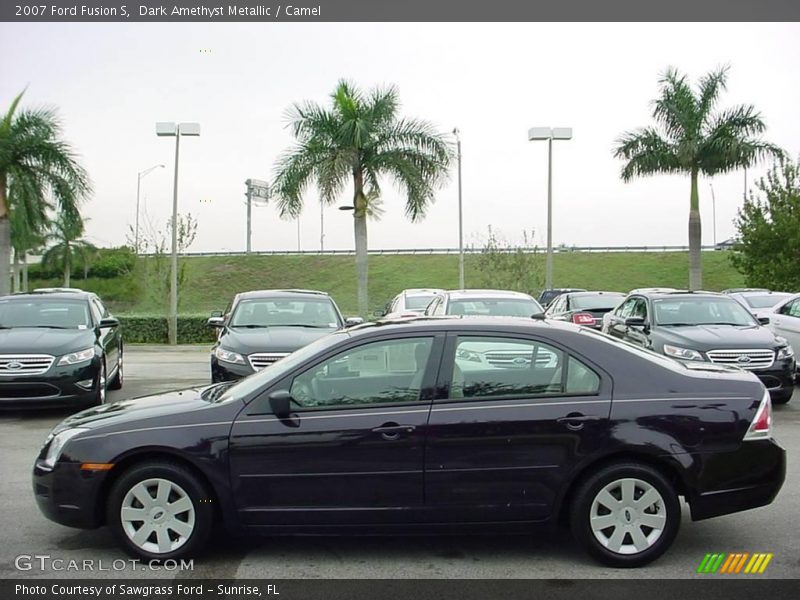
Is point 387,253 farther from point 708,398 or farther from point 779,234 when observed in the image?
point 708,398

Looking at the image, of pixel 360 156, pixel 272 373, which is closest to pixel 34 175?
pixel 360 156

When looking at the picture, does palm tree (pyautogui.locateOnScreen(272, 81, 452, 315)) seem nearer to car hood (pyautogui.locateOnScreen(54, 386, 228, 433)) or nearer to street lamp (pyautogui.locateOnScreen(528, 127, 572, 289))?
street lamp (pyautogui.locateOnScreen(528, 127, 572, 289))

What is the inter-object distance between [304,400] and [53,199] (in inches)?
809

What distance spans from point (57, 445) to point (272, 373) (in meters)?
1.39

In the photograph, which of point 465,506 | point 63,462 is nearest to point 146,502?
point 63,462

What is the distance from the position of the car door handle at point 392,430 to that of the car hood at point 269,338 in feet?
18.1

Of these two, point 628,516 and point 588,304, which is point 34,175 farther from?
point 628,516

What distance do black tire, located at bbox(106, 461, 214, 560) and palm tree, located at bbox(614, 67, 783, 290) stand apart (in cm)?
2695

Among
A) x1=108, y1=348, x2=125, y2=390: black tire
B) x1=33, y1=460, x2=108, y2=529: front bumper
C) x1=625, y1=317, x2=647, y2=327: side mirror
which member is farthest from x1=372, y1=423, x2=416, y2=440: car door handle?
x1=108, y1=348, x2=125, y2=390: black tire

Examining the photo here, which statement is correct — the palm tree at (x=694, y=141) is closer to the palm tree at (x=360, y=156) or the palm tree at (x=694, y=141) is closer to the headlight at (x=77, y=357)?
the palm tree at (x=360, y=156)

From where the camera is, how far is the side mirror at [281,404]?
188 inches

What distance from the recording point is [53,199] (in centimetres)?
2297

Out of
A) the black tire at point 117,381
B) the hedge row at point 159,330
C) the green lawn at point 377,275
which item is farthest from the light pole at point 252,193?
the black tire at point 117,381

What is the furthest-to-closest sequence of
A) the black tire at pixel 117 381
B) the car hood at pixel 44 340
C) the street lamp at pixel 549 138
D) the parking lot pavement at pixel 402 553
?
the street lamp at pixel 549 138 < the black tire at pixel 117 381 < the car hood at pixel 44 340 < the parking lot pavement at pixel 402 553
